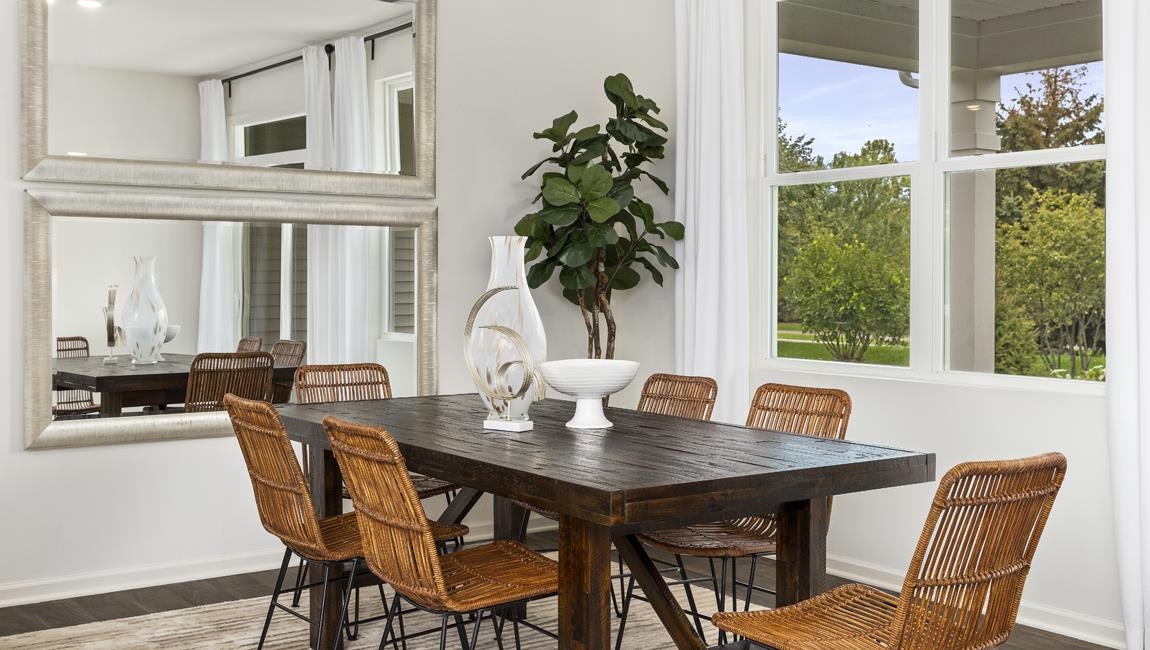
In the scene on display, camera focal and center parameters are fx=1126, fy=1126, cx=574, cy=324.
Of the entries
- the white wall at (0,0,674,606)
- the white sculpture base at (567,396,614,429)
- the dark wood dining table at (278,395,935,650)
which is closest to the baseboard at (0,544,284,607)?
the white wall at (0,0,674,606)

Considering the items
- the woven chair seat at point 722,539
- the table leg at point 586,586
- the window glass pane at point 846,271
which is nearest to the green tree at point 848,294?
the window glass pane at point 846,271

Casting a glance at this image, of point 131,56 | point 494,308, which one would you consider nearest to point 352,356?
point 131,56

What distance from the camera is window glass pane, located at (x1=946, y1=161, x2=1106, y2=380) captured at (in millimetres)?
4055

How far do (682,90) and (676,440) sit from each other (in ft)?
9.20

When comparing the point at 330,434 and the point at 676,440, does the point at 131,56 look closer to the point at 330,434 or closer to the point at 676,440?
the point at 330,434

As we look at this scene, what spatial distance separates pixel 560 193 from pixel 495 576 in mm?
2624

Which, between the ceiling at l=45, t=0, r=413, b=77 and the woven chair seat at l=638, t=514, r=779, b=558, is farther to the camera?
the ceiling at l=45, t=0, r=413, b=77

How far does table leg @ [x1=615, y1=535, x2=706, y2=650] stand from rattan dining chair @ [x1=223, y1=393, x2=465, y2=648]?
1.74 feet

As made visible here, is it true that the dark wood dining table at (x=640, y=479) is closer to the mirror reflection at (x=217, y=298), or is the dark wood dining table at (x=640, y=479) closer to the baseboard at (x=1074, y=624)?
the mirror reflection at (x=217, y=298)

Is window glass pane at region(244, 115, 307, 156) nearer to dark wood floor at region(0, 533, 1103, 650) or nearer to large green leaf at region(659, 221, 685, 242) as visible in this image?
large green leaf at region(659, 221, 685, 242)

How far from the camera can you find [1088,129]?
13.3ft

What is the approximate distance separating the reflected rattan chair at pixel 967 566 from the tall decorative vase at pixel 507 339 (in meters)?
1.12

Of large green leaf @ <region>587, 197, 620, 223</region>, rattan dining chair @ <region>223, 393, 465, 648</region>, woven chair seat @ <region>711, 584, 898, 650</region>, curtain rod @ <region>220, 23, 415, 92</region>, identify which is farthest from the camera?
large green leaf @ <region>587, 197, 620, 223</region>

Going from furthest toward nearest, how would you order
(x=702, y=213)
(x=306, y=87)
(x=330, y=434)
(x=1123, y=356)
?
1. (x=702, y=213)
2. (x=306, y=87)
3. (x=1123, y=356)
4. (x=330, y=434)
